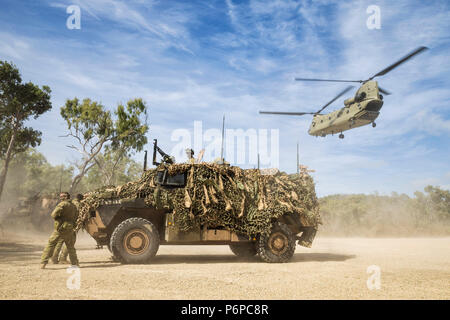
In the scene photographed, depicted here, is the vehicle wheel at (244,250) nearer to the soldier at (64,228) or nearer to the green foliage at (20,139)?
the soldier at (64,228)

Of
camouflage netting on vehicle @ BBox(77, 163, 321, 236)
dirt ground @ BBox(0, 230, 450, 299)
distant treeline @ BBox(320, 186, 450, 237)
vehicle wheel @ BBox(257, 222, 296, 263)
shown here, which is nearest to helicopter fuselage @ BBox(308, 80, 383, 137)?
camouflage netting on vehicle @ BBox(77, 163, 321, 236)

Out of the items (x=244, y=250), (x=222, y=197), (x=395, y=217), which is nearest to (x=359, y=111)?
(x=244, y=250)

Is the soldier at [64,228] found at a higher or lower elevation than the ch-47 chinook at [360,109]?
lower

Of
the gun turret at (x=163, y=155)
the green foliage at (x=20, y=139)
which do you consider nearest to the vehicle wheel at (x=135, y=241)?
the gun turret at (x=163, y=155)

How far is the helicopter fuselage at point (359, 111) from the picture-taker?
57.2 feet

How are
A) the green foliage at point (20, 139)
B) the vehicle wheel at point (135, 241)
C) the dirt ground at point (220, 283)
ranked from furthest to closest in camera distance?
the green foliage at point (20, 139)
the vehicle wheel at point (135, 241)
the dirt ground at point (220, 283)

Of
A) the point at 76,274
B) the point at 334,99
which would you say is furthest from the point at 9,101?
the point at 334,99

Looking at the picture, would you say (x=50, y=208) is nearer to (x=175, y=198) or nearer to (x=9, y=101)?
(x=9, y=101)

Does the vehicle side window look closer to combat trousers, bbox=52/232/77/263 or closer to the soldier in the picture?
the soldier

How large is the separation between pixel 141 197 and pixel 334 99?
14.5 m

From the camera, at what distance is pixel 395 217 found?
3722 cm

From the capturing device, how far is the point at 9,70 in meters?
19.2

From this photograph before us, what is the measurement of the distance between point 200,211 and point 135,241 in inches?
68.9

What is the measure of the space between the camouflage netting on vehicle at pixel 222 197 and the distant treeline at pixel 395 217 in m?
26.5
